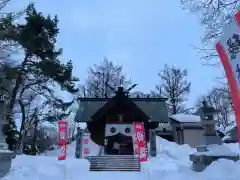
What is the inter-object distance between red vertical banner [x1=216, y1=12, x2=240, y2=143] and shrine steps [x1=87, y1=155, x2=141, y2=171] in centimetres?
1363

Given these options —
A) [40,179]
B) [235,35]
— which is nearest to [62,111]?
[40,179]

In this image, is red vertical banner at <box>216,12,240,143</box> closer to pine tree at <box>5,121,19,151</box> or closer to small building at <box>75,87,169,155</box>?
small building at <box>75,87,169,155</box>

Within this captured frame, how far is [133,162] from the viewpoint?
18.4m

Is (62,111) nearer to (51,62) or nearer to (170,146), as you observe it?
(51,62)

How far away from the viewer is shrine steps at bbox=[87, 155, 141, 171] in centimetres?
1759

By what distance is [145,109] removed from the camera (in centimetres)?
2581

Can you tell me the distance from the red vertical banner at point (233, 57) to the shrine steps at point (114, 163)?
13.6 metres

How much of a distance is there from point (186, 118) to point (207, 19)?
26.6 metres

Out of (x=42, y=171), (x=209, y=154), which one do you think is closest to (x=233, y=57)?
(x=209, y=154)

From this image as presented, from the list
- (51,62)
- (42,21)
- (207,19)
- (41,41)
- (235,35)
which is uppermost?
(42,21)

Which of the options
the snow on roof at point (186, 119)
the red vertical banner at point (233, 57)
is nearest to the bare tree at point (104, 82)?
the snow on roof at point (186, 119)

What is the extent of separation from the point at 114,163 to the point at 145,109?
8268 millimetres

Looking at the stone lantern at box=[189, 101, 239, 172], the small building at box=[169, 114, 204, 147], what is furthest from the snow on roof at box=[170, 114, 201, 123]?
the stone lantern at box=[189, 101, 239, 172]

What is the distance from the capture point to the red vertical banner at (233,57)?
443 cm
